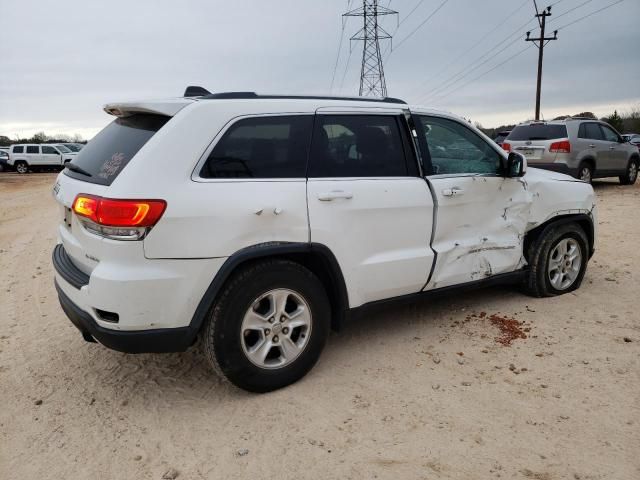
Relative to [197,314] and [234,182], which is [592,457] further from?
[234,182]

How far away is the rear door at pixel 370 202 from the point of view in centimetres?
336

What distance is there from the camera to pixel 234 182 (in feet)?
9.97

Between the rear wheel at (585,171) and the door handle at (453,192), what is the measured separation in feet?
30.0

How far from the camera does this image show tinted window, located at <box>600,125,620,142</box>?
1267 cm

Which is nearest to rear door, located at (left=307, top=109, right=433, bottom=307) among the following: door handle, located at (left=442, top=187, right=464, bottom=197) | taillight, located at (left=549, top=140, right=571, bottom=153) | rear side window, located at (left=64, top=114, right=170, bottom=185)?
door handle, located at (left=442, top=187, right=464, bottom=197)

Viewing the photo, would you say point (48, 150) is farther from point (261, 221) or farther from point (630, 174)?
point (261, 221)

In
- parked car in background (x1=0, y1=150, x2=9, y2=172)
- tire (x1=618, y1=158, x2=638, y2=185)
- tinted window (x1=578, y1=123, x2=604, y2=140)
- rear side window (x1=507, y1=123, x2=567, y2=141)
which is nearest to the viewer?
rear side window (x1=507, y1=123, x2=567, y2=141)

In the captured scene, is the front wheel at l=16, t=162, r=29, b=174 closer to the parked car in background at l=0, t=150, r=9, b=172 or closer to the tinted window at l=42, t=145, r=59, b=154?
the parked car in background at l=0, t=150, r=9, b=172

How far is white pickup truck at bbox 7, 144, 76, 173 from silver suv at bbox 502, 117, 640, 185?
26477mm

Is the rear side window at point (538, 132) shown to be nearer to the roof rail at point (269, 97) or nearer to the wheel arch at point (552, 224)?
the wheel arch at point (552, 224)

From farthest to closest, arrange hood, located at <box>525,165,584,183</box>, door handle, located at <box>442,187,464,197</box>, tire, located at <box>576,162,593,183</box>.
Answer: tire, located at <box>576,162,593,183</box> < hood, located at <box>525,165,584,183</box> < door handle, located at <box>442,187,464,197</box>

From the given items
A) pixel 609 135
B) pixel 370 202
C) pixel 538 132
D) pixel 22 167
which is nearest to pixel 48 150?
pixel 22 167

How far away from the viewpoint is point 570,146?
37.6ft

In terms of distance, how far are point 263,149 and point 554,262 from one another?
3.08 metres
